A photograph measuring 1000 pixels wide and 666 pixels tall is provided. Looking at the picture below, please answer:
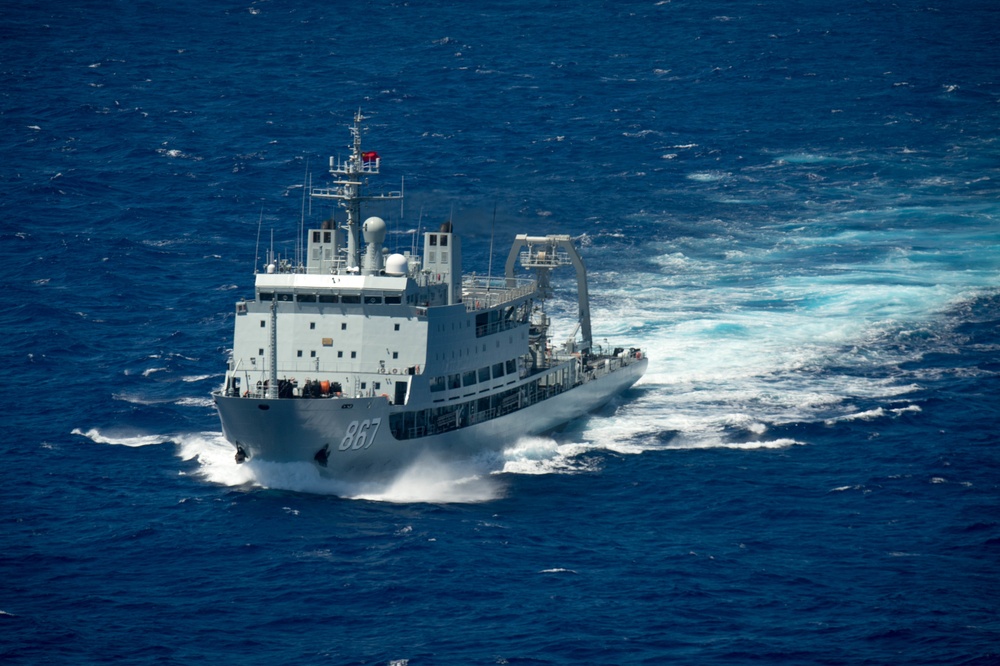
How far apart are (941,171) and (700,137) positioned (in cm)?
1805

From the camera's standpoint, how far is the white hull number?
63.5m

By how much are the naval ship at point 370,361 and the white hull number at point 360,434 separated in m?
0.05

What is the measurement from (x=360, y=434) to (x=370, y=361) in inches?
168

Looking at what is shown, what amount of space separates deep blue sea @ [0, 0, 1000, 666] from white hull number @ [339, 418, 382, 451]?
79.0 inches

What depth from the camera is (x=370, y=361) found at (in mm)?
67000

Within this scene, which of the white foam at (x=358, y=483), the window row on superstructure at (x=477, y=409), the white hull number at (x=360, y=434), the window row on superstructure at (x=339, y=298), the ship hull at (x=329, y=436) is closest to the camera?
the ship hull at (x=329, y=436)

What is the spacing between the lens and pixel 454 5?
15362 cm

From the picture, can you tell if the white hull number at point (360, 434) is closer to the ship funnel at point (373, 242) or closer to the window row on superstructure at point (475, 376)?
the window row on superstructure at point (475, 376)

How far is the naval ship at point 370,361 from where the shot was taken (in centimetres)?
6353

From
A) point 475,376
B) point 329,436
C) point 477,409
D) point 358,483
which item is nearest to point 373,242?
point 475,376

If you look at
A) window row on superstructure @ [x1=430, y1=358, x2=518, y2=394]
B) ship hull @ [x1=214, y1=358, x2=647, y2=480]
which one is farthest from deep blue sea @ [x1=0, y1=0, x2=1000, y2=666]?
window row on superstructure @ [x1=430, y1=358, x2=518, y2=394]

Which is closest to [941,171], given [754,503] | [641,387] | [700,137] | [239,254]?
[700,137]

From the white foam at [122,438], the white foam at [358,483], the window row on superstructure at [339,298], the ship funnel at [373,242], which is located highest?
the ship funnel at [373,242]

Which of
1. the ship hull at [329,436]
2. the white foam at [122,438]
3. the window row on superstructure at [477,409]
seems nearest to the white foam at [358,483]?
the ship hull at [329,436]
